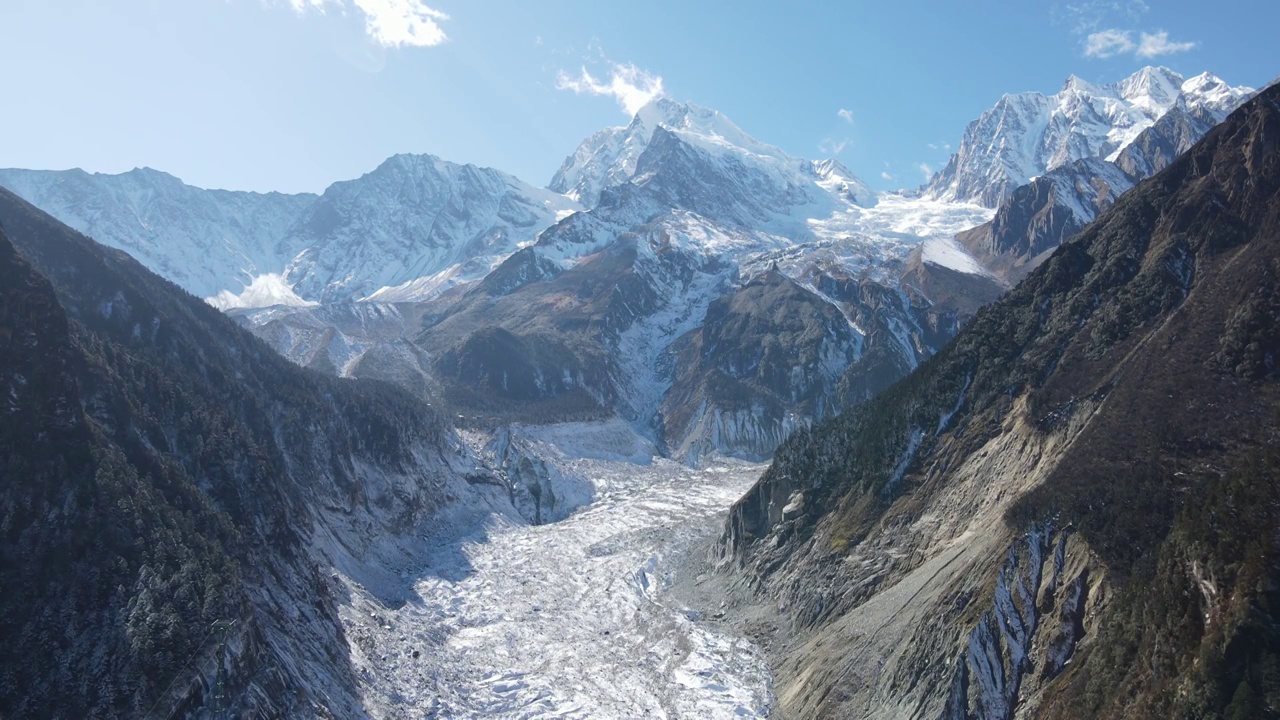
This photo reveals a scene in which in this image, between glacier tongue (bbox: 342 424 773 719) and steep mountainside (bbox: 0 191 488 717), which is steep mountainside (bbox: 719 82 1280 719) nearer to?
glacier tongue (bbox: 342 424 773 719)

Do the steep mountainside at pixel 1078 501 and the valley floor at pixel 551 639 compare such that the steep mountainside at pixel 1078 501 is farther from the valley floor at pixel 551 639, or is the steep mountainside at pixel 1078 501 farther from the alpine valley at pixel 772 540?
the valley floor at pixel 551 639

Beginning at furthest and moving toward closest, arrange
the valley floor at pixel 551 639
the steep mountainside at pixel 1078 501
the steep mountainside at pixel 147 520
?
the valley floor at pixel 551 639, the steep mountainside at pixel 147 520, the steep mountainside at pixel 1078 501

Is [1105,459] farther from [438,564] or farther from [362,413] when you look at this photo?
[362,413]

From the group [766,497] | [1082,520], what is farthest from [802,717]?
[766,497]

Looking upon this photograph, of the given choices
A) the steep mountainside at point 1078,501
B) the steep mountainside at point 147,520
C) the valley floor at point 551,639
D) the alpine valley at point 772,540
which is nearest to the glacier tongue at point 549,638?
the valley floor at point 551,639

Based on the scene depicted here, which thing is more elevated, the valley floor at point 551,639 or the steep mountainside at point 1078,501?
the steep mountainside at point 1078,501

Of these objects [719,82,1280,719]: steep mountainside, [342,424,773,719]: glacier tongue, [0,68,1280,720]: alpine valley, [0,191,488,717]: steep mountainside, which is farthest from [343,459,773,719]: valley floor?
[719,82,1280,719]: steep mountainside
